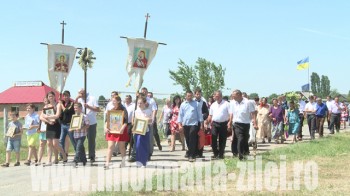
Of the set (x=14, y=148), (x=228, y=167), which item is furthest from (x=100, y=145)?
(x=228, y=167)

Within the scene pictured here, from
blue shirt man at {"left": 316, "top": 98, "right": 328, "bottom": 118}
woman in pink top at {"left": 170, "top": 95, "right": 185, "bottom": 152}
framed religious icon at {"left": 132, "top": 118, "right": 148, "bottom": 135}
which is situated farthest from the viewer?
blue shirt man at {"left": 316, "top": 98, "right": 328, "bottom": 118}

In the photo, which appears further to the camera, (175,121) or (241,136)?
(175,121)

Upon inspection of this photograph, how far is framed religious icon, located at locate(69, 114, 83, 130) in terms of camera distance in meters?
11.1

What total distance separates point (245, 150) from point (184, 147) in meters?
3.31

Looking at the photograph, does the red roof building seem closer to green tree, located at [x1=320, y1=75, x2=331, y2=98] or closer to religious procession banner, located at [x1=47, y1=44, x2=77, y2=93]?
religious procession banner, located at [x1=47, y1=44, x2=77, y2=93]

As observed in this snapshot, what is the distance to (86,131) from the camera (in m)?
11.4

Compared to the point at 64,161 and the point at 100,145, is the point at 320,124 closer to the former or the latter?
the point at 100,145

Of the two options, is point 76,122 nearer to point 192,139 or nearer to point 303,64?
point 192,139

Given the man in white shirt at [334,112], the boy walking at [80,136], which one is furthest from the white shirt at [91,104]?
the man in white shirt at [334,112]

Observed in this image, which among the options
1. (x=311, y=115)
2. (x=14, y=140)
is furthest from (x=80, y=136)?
(x=311, y=115)

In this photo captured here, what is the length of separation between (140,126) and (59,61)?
5494 millimetres

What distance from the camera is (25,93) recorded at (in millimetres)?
66125

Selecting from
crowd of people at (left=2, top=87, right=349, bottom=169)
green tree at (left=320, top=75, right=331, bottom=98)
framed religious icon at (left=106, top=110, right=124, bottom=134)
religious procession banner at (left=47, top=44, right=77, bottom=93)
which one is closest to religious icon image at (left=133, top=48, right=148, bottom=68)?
crowd of people at (left=2, top=87, right=349, bottom=169)

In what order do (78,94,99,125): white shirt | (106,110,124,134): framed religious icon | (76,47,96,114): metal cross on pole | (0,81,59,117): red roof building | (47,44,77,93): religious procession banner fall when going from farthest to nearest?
(0,81,59,117): red roof building < (47,44,77,93): religious procession banner < (76,47,96,114): metal cross on pole < (78,94,99,125): white shirt < (106,110,124,134): framed religious icon
